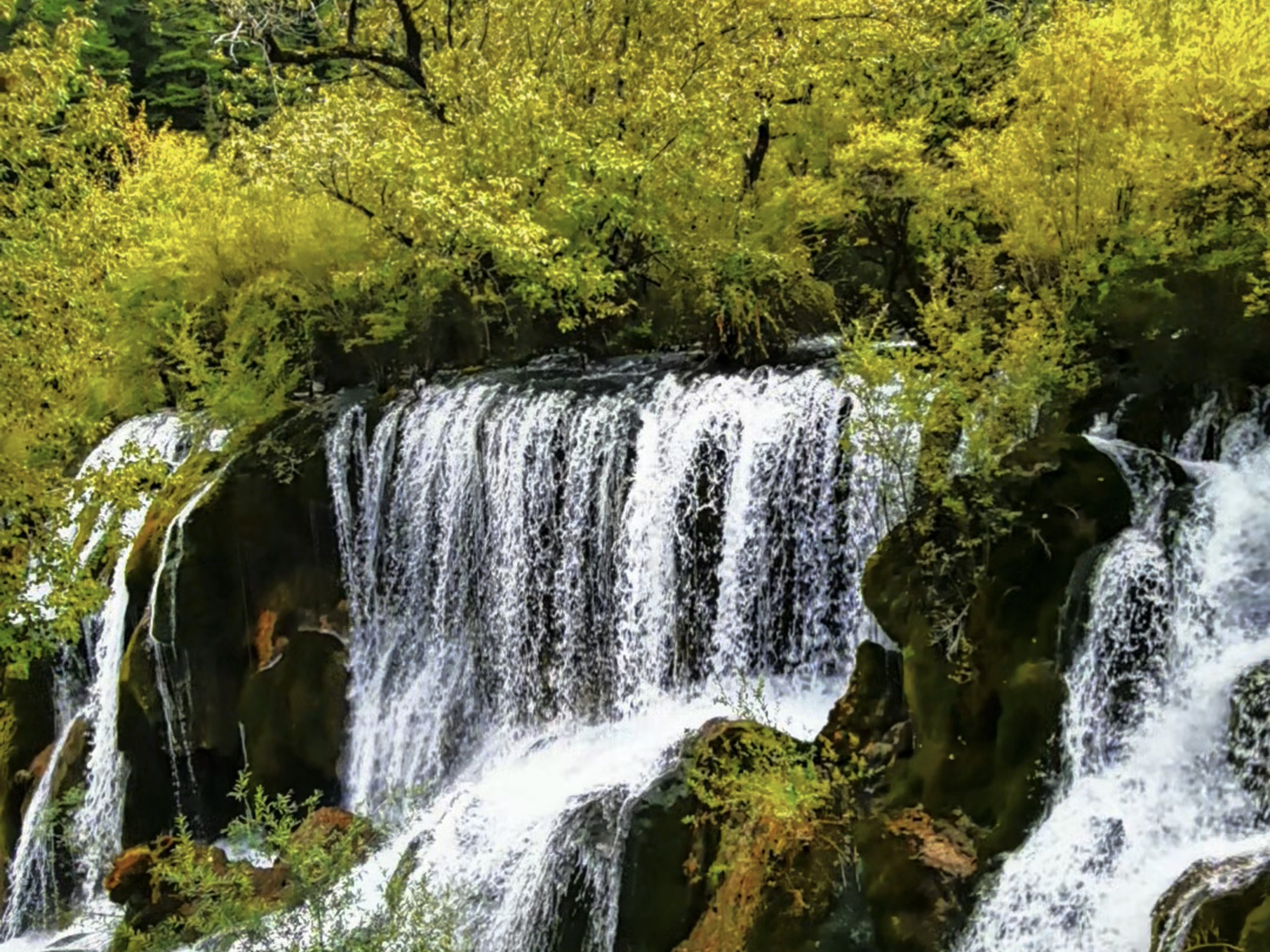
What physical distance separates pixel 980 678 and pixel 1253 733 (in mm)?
1594

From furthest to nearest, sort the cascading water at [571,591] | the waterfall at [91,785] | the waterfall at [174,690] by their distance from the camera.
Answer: the waterfall at [174,690], the waterfall at [91,785], the cascading water at [571,591]

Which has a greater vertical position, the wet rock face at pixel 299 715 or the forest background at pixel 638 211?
the forest background at pixel 638 211

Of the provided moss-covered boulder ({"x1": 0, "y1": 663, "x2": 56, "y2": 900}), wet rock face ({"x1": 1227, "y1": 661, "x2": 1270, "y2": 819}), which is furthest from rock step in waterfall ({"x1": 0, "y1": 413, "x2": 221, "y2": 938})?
wet rock face ({"x1": 1227, "y1": 661, "x2": 1270, "y2": 819})

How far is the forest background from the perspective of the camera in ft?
25.5

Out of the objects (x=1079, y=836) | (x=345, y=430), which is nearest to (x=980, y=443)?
(x=1079, y=836)

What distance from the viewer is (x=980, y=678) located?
6895 millimetres

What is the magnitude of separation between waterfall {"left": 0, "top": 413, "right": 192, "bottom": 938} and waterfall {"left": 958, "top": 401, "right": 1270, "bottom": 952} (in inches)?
363

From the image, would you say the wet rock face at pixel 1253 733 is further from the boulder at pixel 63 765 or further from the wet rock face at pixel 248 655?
the boulder at pixel 63 765

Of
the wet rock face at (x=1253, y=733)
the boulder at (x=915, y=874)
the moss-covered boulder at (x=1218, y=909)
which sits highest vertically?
the wet rock face at (x=1253, y=733)

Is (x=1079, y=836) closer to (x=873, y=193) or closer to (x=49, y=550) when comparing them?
(x=873, y=193)

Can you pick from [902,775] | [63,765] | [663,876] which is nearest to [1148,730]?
[902,775]

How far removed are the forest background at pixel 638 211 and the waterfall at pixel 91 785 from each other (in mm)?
827

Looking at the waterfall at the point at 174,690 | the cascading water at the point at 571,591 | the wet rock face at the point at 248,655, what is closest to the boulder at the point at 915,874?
the cascading water at the point at 571,591

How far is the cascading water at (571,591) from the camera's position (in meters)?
8.71
